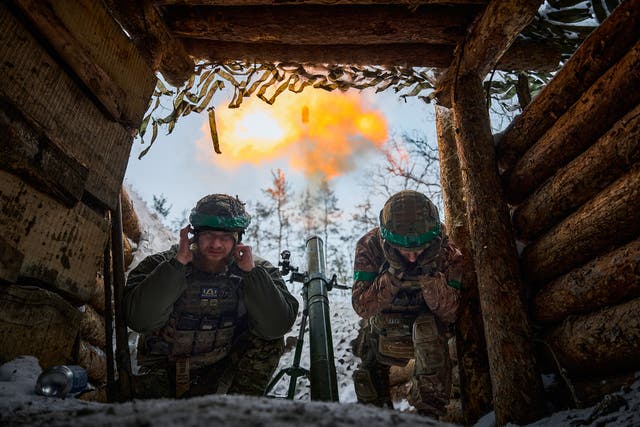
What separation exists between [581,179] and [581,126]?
357mm

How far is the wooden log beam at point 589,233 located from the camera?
1.98 m

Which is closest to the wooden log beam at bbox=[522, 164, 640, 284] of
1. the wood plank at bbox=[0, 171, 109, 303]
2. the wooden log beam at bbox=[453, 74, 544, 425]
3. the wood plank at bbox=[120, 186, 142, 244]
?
the wooden log beam at bbox=[453, 74, 544, 425]

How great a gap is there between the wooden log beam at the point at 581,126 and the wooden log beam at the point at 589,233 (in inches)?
16.2

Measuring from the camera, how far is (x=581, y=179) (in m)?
2.36

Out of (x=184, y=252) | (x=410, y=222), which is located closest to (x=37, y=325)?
(x=184, y=252)

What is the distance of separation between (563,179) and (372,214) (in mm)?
21211

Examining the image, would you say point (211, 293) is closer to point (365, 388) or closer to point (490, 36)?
point (365, 388)

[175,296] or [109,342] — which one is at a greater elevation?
[175,296]

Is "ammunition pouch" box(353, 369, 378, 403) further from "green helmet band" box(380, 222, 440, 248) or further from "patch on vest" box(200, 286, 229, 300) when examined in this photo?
"patch on vest" box(200, 286, 229, 300)

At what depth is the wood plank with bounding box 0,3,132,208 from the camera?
5.82ft

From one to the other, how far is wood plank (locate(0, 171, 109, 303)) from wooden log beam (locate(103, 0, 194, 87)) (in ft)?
4.62

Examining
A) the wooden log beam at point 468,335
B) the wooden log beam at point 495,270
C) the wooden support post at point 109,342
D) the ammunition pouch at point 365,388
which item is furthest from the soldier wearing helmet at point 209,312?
the wooden log beam at point 495,270

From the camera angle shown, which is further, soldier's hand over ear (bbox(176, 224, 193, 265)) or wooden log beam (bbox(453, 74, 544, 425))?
soldier's hand over ear (bbox(176, 224, 193, 265))

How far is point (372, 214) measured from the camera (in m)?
23.6
